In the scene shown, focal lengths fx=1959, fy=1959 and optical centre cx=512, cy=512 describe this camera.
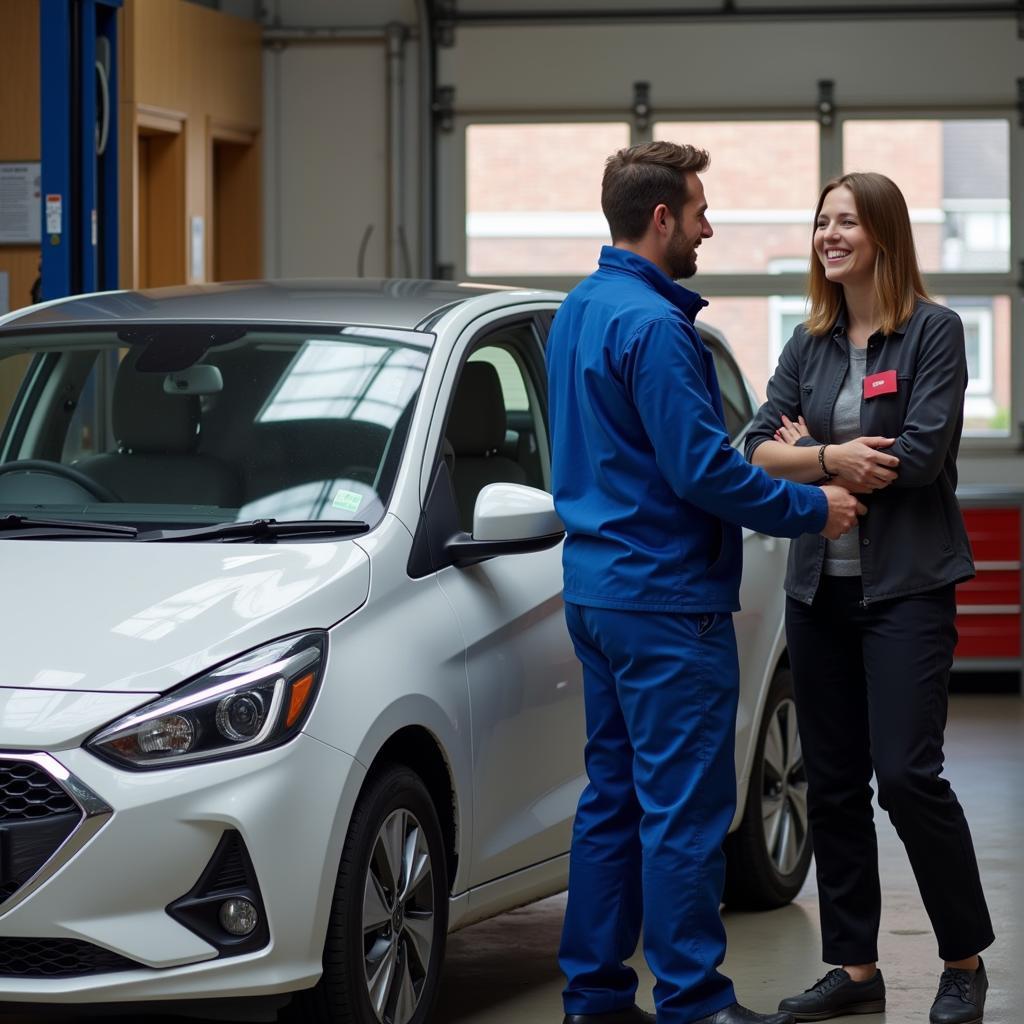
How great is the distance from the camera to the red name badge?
388 cm

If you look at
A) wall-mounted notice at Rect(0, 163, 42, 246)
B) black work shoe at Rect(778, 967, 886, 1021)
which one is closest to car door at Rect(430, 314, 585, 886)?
black work shoe at Rect(778, 967, 886, 1021)

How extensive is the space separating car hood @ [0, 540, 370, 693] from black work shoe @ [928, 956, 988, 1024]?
1.54m

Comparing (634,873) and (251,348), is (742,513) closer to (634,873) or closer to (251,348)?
(634,873)

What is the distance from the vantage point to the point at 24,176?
8.64 metres

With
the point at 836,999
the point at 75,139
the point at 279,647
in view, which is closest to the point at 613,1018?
the point at 836,999

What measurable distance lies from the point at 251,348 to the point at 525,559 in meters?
0.72

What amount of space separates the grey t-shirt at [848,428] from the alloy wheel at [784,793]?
3.81ft

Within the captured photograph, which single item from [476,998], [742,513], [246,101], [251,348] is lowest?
[476,998]

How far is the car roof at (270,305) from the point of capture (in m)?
4.17

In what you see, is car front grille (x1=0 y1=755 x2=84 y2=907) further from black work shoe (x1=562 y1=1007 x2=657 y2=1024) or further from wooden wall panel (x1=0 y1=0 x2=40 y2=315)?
wooden wall panel (x1=0 y1=0 x2=40 y2=315)

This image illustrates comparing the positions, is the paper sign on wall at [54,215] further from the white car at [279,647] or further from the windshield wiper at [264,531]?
the windshield wiper at [264,531]

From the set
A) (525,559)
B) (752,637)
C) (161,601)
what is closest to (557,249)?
(752,637)

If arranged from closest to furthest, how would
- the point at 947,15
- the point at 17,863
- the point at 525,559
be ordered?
the point at 17,863, the point at 525,559, the point at 947,15

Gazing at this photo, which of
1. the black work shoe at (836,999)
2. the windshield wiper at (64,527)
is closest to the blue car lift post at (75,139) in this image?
the windshield wiper at (64,527)
